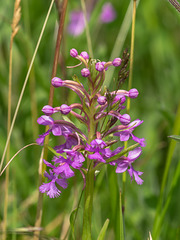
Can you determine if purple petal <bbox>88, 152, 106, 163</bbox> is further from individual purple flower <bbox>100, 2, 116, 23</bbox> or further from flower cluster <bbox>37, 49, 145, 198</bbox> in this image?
individual purple flower <bbox>100, 2, 116, 23</bbox>

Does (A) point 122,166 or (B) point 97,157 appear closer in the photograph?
(B) point 97,157

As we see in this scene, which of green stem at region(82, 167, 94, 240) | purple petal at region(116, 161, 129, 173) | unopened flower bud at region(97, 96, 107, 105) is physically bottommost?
green stem at region(82, 167, 94, 240)

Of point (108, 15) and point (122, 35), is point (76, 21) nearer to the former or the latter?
point (108, 15)

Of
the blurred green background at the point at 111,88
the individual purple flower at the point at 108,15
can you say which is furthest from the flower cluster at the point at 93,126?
the individual purple flower at the point at 108,15

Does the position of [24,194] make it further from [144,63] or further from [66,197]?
[144,63]

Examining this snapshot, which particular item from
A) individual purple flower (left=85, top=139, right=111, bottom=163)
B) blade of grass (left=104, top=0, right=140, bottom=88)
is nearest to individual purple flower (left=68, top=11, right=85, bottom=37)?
blade of grass (left=104, top=0, right=140, bottom=88)

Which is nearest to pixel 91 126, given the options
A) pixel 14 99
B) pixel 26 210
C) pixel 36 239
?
pixel 36 239

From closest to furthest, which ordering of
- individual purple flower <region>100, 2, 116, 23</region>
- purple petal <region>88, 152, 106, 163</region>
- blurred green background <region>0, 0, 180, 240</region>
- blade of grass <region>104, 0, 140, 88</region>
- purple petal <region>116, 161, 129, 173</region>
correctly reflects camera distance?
1. purple petal <region>88, 152, 106, 163</region>
2. purple petal <region>116, 161, 129, 173</region>
3. blurred green background <region>0, 0, 180, 240</region>
4. blade of grass <region>104, 0, 140, 88</region>
5. individual purple flower <region>100, 2, 116, 23</region>

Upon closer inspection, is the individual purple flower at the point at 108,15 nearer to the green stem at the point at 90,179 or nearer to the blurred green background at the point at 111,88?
the blurred green background at the point at 111,88

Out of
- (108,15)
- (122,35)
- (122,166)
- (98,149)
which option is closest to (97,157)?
(98,149)
